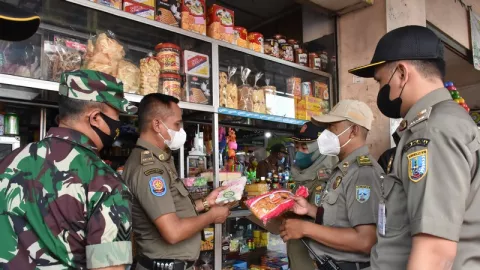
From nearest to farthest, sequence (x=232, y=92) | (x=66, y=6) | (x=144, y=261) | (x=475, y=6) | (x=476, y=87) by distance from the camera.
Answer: (x=144, y=261)
(x=66, y=6)
(x=232, y=92)
(x=475, y=6)
(x=476, y=87)

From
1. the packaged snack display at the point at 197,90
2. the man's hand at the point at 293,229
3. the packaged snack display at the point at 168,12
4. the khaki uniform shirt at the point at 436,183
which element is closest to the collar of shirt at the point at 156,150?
the packaged snack display at the point at 197,90

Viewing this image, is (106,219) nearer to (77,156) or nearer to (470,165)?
(77,156)

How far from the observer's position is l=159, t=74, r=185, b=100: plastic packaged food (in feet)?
9.18

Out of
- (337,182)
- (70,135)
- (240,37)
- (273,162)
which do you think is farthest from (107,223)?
(273,162)

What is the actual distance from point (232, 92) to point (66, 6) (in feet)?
4.87

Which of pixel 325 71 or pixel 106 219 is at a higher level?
pixel 325 71

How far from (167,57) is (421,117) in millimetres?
2076

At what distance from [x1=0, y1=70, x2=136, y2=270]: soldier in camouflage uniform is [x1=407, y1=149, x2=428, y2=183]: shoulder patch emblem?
1.02 m

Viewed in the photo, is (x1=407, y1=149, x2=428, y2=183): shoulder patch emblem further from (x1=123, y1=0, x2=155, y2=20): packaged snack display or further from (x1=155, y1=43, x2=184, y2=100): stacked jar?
(x1=123, y1=0, x2=155, y2=20): packaged snack display

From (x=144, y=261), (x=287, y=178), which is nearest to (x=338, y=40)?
(x=287, y=178)

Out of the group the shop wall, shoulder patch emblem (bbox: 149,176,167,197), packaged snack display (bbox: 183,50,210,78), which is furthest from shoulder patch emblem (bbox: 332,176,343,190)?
the shop wall

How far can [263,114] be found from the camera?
3.40m

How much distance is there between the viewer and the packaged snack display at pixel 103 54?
2396 millimetres

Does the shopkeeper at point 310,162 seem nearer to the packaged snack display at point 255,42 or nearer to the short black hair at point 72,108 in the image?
the packaged snack display at point 255,42
